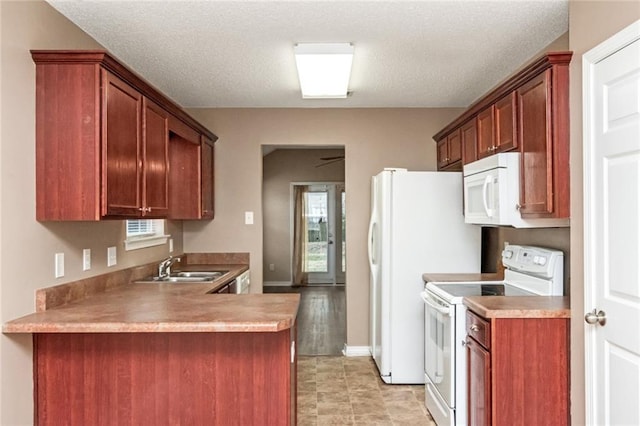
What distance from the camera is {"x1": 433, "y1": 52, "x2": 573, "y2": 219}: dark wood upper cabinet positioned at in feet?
7.68

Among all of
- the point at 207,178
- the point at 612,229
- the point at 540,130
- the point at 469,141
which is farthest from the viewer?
the point at 207,178

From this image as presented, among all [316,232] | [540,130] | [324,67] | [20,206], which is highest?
[324,67]

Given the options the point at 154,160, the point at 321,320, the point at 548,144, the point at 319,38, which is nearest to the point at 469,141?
the point at 548,144

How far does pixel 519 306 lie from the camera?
239 cm

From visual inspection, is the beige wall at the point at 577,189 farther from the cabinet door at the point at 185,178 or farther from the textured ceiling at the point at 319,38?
the cabinet door at the point at 185,178

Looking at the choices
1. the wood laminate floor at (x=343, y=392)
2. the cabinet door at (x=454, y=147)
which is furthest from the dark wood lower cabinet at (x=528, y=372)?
the cabinet door at (x=454, y=147)

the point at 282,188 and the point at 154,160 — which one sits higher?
the point at 282,188

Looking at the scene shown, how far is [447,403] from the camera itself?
9.36ft

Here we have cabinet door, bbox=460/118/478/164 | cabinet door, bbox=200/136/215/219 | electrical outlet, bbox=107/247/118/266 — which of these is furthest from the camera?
cabinet door, bbox=200/136/215/219

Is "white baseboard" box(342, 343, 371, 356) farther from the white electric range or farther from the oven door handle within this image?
the oven door handle

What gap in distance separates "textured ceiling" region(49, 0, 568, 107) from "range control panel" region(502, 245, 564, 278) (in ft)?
4.18

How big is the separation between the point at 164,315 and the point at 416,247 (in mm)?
2196

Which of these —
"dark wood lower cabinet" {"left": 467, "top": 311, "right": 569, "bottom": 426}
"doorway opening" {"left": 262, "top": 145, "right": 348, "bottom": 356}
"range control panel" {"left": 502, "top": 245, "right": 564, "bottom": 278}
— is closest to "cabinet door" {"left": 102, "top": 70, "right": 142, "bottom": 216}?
"dark wood lower cabinet" {"left": 467, "top": 311, "right": 569, "bottom": 426}

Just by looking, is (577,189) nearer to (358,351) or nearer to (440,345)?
(440,345)
